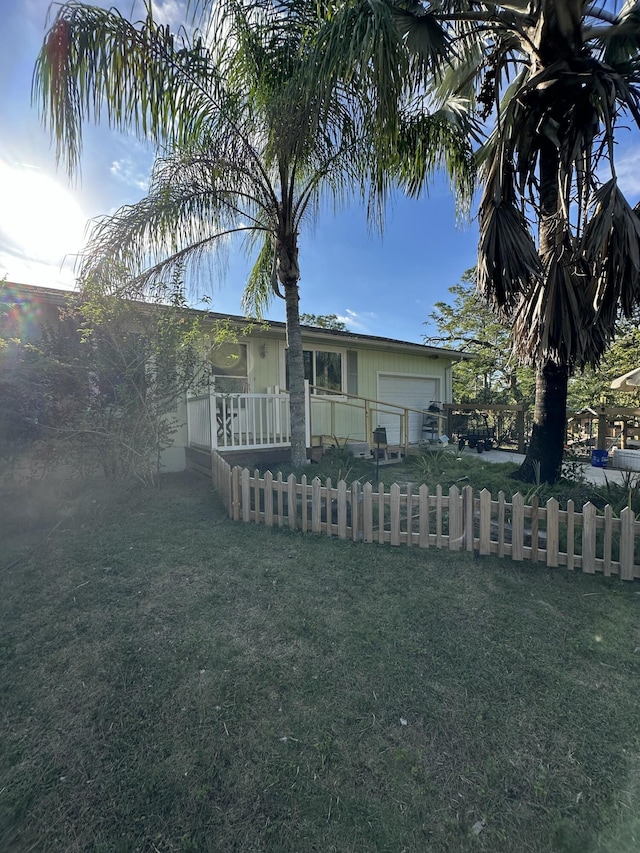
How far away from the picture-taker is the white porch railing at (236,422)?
23.2ft

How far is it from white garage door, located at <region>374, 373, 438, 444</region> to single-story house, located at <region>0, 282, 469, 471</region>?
0.11ft

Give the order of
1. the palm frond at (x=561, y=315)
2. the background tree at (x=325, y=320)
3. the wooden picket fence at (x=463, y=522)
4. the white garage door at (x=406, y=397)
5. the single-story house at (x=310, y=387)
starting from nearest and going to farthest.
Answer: the wooden picket fence at (x=463, y=522) < the palm frond at (x=561, y=315) < the single-story house at (x=310, y=387) < the white garage door at (x=406, y=397) < the background tree at (x=325, y=320)

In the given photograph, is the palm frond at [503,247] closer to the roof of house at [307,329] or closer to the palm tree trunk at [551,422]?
the palm tree trunk at [551,422]

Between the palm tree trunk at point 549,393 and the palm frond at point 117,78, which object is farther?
the palm tree trunk at point 549,393

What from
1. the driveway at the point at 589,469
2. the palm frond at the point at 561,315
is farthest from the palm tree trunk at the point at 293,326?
the driveway at the point at 589,469

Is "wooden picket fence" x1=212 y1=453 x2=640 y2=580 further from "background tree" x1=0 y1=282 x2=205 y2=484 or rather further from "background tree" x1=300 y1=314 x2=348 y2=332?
"background tree" x1=300 y1=314 x2=348 y2=332

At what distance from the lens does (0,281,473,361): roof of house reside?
21.4 feet

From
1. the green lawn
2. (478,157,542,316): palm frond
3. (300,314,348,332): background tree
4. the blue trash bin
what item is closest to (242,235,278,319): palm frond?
(478,157,542,316): palm frond

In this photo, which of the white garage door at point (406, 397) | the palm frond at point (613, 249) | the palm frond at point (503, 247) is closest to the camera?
the palm frond at point (613, 249)

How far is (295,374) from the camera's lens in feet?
22.0

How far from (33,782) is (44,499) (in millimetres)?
5041

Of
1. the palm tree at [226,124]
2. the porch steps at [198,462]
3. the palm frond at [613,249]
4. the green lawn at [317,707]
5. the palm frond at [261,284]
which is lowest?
the green lawn at [317,707]

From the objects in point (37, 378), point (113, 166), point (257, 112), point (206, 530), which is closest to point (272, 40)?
point (257, 112)

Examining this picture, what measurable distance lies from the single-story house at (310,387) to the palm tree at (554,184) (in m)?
4.34
